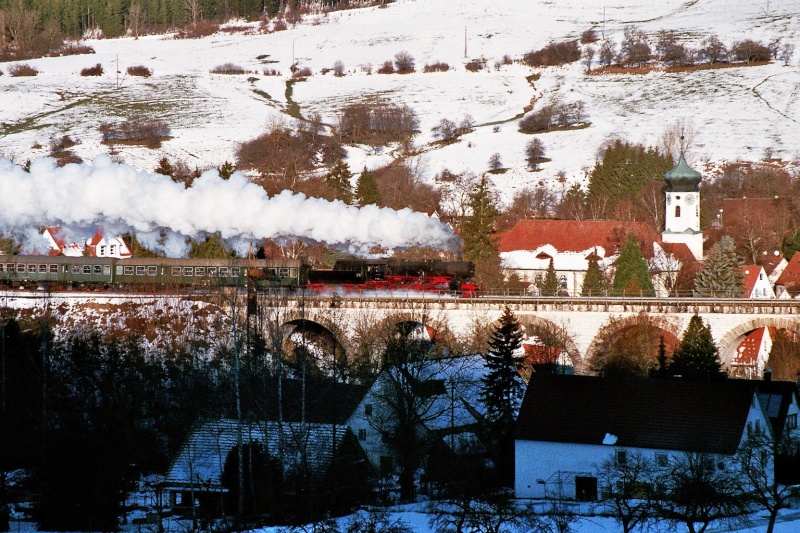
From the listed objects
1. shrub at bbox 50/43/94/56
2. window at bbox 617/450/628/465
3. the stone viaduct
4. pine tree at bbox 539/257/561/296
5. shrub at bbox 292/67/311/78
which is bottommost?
window at bbox 617/450/628/465

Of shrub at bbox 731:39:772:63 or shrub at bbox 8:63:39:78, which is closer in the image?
shrub at bbox 731:39:772:63

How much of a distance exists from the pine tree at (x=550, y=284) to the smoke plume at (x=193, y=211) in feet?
20.9

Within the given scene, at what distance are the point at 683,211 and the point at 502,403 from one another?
46994 mm

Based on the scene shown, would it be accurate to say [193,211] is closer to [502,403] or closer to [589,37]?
[502,403]

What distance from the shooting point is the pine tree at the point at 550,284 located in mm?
75056

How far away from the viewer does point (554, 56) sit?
557ft

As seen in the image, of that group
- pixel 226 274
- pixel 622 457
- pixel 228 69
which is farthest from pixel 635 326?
pixel 228 69

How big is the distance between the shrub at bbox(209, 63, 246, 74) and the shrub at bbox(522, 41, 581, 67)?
120ft

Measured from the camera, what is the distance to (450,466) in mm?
44375

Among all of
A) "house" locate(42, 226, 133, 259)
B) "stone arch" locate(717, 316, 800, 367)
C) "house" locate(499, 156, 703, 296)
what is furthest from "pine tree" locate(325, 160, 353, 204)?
"stone arch" locate(717, 316, 800, 367)

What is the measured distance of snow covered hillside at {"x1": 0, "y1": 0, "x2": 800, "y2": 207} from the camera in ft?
447

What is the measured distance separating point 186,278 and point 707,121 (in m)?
82.4

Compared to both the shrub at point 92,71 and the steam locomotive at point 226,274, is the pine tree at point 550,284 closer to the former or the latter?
the steam locomotive at point 226,274

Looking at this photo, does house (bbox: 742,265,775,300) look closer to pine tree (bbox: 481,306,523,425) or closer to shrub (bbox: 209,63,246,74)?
pine tree (bbox: 481,306,523,425)
